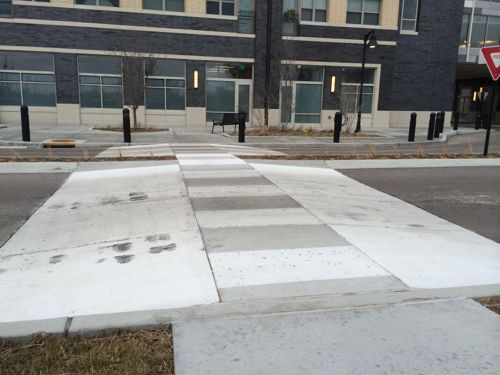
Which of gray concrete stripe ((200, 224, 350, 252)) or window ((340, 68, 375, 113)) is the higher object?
window ((340, 68, 375, 113))

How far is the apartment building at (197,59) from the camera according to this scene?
24.9 m

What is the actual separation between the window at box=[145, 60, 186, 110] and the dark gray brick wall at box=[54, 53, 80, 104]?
3835 mm

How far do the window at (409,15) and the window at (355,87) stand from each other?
15.1 ft

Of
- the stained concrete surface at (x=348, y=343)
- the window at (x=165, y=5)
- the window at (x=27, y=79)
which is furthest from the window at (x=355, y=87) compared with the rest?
the stained concrete surface at (x=348, y=343)

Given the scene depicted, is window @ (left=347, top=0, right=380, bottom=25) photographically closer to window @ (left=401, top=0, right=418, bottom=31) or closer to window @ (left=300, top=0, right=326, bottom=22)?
window @ (left=300, top=0, right=326, bottom=22)

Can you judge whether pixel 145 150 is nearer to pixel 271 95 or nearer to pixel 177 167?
pixel 177 167

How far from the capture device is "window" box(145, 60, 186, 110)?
2642 centimetres

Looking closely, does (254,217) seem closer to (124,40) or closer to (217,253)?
(217,253)

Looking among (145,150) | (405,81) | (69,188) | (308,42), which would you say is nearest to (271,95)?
(308,42)

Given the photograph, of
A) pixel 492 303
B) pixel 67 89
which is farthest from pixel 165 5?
pixel 492 303

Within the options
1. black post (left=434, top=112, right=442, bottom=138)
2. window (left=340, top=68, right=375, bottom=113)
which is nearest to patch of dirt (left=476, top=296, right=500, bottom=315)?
black post (left=434, top=112, right=442, bottom=138)

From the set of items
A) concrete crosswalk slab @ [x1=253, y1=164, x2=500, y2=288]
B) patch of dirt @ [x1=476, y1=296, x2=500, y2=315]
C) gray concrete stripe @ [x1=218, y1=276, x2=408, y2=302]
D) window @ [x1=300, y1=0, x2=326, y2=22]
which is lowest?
concrete crosswalk slab @ [x1=253, y1=164, x2=500, y2=288]

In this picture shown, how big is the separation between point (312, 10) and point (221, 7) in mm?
5582

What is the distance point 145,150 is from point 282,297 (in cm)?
1084
